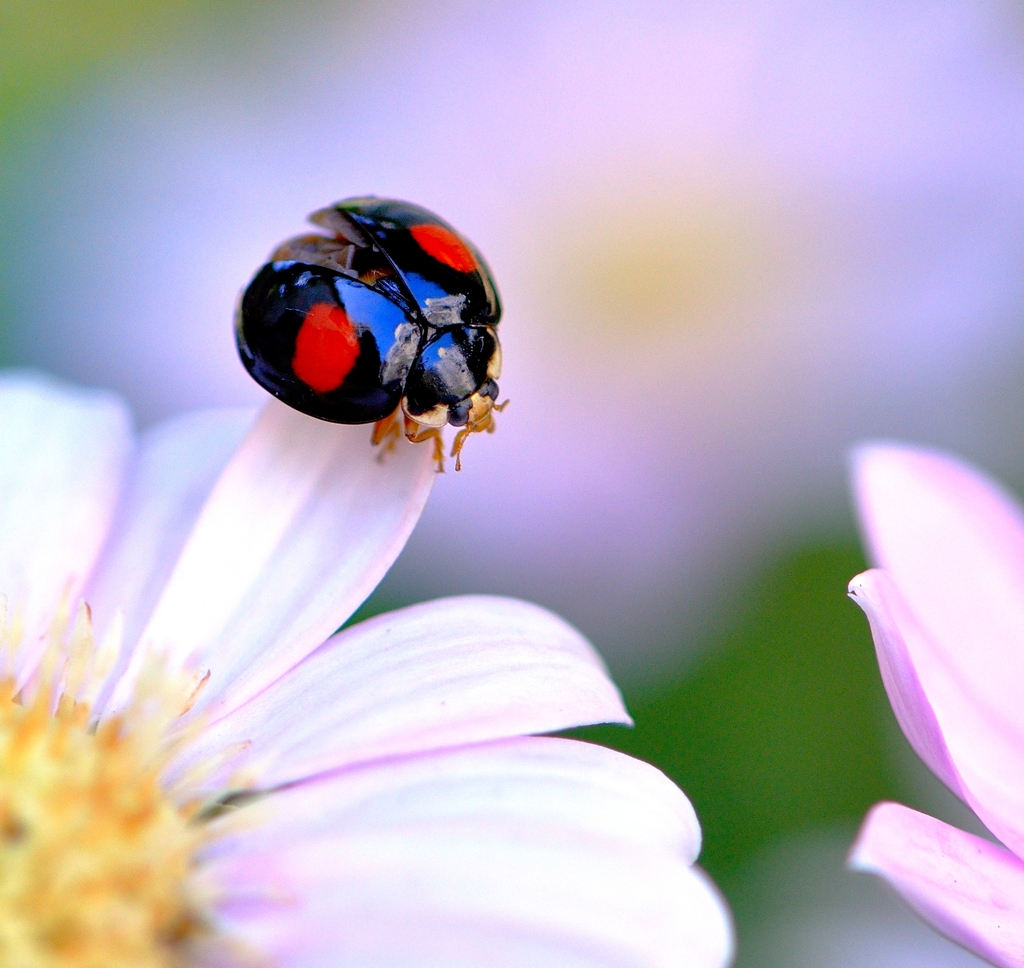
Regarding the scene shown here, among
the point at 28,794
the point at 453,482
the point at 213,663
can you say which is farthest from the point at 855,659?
the point at 28,794

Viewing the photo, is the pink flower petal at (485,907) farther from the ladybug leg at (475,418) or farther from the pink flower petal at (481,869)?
the ladybug leg at (475,418)

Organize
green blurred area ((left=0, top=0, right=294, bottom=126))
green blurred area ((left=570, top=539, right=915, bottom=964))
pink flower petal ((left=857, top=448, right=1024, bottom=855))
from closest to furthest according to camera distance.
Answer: pink flower petal ((left=857, top=448, right=1024, bottom=855)) → green blurred area ((left=570, top=539, right=915, bottom=964)) → green blurred area ((left=0, top=0, right=294, bottom=126))

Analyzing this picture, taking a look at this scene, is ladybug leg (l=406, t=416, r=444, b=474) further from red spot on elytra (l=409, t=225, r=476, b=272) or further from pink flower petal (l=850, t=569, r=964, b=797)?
pink flower petal (l=850, t=569, r=964, b=797)

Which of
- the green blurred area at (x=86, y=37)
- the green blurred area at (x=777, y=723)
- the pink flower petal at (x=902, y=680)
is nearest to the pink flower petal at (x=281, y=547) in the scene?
the pink flower petal at (x=902, y=680)

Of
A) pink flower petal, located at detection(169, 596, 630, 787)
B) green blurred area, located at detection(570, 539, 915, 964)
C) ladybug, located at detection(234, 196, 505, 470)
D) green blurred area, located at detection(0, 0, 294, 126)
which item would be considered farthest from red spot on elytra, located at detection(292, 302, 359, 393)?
green blurred area, located at detection(0, 0, 294, 126)

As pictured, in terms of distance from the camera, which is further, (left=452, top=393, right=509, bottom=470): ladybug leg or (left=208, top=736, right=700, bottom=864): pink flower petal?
(left=452, top=393, right=509, bottom=470): ladybug leg

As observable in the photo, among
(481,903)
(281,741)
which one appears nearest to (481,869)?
(481,903)
